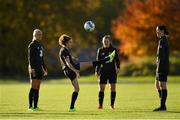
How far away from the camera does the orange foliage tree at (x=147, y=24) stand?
50594mm

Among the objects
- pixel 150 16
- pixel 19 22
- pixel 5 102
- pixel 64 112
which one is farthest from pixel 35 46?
pixel 19 22

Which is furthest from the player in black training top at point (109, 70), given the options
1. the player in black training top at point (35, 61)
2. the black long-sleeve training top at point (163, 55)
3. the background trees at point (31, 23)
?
the background trees at point (31, 23)

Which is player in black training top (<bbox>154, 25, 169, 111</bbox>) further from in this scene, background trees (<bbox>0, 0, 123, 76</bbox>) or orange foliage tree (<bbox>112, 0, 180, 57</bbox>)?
background trees (<bbox>0, 0, 123, 76</bbox>)

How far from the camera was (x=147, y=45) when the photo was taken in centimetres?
5206

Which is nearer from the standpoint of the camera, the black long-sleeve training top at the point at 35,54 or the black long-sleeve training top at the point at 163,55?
the black long-sleeve training top at the point at 163,55

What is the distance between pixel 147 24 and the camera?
51344mm

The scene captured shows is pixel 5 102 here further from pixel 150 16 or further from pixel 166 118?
pixel 150 16

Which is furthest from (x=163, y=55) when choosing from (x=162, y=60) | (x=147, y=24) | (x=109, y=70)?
(x=147, y=24)

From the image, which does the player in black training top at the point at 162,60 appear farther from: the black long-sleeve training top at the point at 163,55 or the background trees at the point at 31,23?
the background trees at the point at 31,23

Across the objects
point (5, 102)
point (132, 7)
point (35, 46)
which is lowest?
point (5, 102)

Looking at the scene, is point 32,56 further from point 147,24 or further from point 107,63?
point 147,24

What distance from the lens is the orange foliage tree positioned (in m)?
50.6

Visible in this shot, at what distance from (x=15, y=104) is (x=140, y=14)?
30.3m

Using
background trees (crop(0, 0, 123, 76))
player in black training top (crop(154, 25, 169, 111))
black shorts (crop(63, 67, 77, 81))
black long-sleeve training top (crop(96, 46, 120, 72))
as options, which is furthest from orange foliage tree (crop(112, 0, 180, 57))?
black shorts (crop(63, 67, 77, 81))
